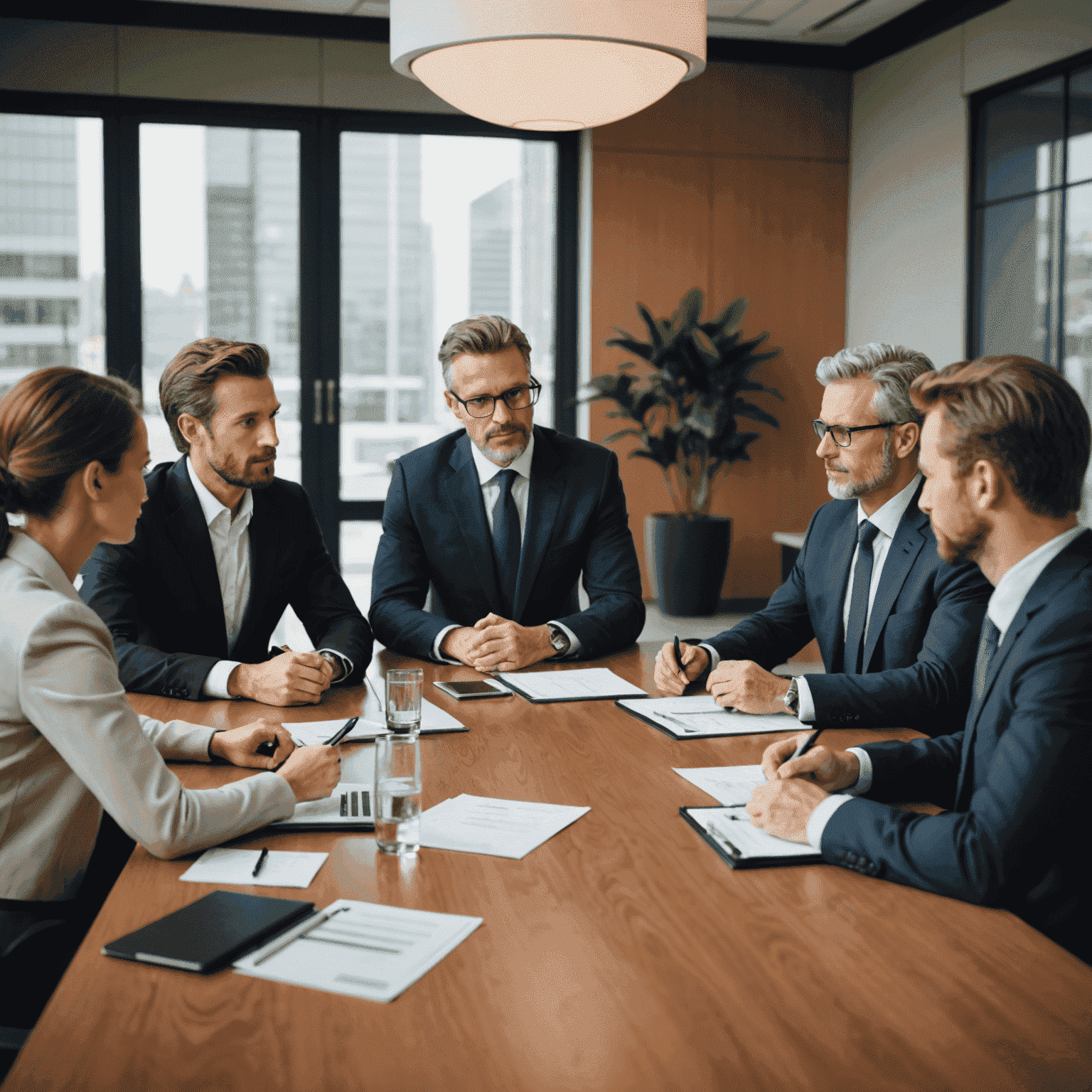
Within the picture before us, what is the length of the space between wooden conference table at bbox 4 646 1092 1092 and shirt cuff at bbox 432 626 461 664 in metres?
1.14

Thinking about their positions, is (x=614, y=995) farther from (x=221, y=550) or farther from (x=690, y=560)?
(x=690, y=560)

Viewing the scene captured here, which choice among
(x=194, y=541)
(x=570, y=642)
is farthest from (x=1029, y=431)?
(x=194, y=541)

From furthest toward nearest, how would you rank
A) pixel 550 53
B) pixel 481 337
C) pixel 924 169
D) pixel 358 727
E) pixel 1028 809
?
pixel 924 169
pixel 481 337
pixel 550 53
pixel 358 727
pixel 1028 809

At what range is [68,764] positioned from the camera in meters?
1.47

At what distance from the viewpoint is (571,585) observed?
307cm

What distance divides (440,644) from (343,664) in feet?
0.99

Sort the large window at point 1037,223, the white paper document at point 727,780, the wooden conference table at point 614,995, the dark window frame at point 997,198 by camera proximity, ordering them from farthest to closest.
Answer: the dark window frame at point 997,198
the large window at point 1037,223
the white paper document at point 727,780
the wooden conference table at point 614,995

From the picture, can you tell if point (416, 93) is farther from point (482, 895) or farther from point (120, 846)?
point (482, 895)

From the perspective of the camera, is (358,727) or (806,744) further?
(358,727)

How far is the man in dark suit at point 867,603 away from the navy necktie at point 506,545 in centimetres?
64

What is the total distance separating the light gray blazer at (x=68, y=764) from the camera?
1.37m

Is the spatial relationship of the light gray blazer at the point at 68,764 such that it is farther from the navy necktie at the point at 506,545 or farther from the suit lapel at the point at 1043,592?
the navy necktie at the point at 506,545

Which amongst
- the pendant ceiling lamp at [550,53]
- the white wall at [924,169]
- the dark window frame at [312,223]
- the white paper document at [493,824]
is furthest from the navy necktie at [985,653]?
the dark window frame at [312,223]

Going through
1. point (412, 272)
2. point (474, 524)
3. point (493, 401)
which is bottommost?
point (474, 524)
